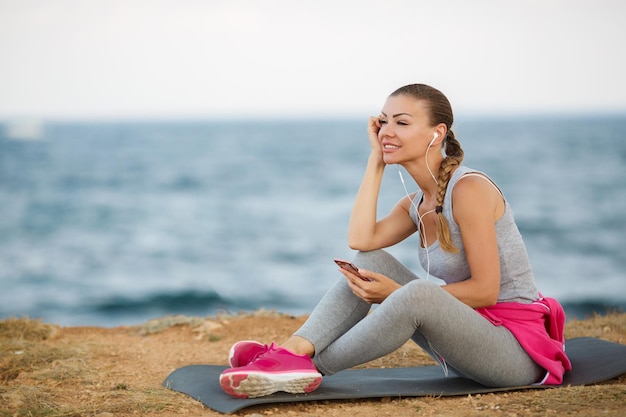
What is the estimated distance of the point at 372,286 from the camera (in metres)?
3.61

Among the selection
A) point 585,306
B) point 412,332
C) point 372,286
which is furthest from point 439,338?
point 585,306

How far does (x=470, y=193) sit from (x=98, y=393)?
2259 mm

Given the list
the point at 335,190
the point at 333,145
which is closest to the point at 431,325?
the point at 335,190

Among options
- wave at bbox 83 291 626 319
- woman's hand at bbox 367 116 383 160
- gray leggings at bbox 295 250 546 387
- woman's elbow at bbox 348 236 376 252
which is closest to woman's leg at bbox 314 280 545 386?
gray leggings at bbox 295 250 546 387

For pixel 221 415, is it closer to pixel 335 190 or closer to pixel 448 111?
pixel 448 111

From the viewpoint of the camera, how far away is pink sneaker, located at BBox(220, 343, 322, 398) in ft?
11.3

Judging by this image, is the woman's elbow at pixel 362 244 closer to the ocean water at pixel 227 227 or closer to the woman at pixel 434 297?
the woman at pixel 434 297

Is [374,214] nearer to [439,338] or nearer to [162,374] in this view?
[439,338]

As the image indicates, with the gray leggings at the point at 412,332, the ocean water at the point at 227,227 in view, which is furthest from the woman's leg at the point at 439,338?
the ocean water at the point at 227,227

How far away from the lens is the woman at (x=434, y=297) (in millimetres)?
3414

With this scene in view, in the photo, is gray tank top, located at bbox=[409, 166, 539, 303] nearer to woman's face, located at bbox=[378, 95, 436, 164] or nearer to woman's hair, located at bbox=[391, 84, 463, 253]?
woman's hair, located at bbox=[391, 84, 463, 253]

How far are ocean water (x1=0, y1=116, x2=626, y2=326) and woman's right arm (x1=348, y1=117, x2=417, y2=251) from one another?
2900 millimetres

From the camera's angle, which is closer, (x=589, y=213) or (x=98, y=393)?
(x=98, y=393)

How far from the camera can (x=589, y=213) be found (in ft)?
86.6
